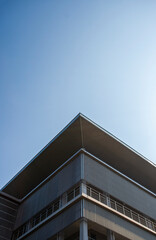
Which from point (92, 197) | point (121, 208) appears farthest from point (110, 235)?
point (121, 208)

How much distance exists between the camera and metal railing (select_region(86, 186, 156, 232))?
27000 mm

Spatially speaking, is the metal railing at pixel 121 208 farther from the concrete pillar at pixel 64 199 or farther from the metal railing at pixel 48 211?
the concrete pillar at pixel 64 199

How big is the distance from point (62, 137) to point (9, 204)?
1200 cm

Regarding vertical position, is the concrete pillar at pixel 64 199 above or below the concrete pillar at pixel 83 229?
above

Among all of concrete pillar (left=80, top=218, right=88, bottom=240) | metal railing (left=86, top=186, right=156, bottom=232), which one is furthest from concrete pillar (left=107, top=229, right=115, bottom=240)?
concrete pillar (left=80, top=218, right=88, bottom=240)

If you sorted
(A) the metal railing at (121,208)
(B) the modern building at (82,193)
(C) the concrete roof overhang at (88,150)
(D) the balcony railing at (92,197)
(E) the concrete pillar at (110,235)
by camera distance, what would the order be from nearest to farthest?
(E) the concrete pillar at (110,235) < (B) the modern building at (82,193) < (D) the balcony railing at (92,197) < (A) the metal railing at (121,208) < (C) the concrete roof overhang at (88,150)

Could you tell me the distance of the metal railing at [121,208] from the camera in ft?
88.6

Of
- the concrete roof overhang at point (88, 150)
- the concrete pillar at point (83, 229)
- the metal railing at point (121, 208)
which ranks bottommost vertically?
the concrete pillar at point (83, 229)

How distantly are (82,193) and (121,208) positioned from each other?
6584 mm

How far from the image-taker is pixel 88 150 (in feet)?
111

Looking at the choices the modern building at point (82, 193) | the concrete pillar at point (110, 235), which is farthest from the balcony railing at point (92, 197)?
the concrete pillar at point (110, 235)

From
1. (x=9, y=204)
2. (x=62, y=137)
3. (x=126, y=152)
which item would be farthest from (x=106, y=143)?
(x=9, y=204)

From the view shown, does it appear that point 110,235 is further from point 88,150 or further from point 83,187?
point 88,150

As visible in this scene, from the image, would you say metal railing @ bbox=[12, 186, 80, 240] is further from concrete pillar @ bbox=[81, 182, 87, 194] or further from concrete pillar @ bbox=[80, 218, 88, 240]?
concrete pillar @ bbox=[80, 218, 88, 240]
